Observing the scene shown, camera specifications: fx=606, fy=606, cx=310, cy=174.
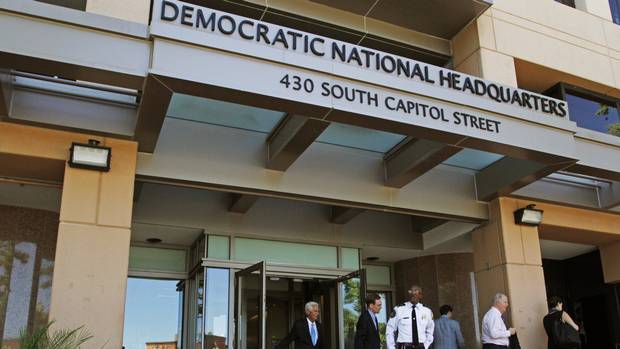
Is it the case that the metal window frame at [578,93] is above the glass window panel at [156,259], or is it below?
above

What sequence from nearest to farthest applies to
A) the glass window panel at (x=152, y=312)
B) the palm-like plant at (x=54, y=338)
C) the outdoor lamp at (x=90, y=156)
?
1. the palm-like plant at (x=54, y=338)
2. the outdoor lamp at (x=90, y=156)
3. the glass window panel at (x=152, y=312)

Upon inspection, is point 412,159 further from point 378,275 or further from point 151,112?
point 378,275

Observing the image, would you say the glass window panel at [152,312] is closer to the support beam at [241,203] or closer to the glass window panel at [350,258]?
the support beam at [241,203]

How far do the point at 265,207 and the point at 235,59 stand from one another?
4.70m

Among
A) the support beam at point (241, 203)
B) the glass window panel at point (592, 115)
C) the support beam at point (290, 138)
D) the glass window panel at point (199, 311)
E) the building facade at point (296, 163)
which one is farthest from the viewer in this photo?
the glass window panel at point (592, 115)

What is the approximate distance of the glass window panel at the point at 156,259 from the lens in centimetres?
1103

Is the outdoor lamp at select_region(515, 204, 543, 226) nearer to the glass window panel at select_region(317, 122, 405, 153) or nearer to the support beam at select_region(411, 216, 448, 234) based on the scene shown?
the support beam at select_region(411, 216, 448, 234)

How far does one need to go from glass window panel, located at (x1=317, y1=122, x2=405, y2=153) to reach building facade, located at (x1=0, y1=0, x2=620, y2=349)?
0.06 m

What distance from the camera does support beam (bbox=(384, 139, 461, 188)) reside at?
8.40 m

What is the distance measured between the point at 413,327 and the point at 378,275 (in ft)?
17.7

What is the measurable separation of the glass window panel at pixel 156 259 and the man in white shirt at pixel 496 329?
5.57m

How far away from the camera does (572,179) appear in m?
10.9

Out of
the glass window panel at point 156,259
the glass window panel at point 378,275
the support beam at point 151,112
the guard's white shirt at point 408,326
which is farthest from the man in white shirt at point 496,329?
the glass window panel at point 156,259

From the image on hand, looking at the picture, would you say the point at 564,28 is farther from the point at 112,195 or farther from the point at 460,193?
the point at 112,195
